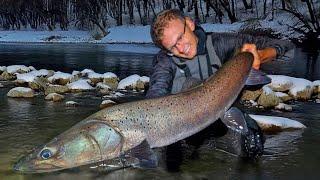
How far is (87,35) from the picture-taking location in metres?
47.5

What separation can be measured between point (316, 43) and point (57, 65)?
19.5 m

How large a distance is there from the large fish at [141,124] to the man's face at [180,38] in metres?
0.33

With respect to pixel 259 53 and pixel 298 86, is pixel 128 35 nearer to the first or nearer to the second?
pixel 298 86

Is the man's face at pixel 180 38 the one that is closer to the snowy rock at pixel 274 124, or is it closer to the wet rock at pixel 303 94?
the snowy rock at pixel 274 124

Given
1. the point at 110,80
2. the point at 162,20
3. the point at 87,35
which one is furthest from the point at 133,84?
the point at 87,35

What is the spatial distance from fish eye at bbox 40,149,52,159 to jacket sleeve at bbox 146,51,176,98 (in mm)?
1030

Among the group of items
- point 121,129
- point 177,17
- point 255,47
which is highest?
point 177,17

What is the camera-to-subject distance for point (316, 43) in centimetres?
3334

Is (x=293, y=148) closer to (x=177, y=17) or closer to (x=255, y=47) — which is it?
(x=255, y=47)

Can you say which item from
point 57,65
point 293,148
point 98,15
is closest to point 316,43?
point 57,65

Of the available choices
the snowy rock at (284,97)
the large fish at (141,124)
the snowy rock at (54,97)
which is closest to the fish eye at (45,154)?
the large fish at (141,124)

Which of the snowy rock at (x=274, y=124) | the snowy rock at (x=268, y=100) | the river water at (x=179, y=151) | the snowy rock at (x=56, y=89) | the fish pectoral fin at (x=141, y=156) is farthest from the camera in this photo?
the snowy rock at (x=56, y=89)

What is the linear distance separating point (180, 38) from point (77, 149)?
117 centimetres

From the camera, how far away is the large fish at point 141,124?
3061 millimetres
